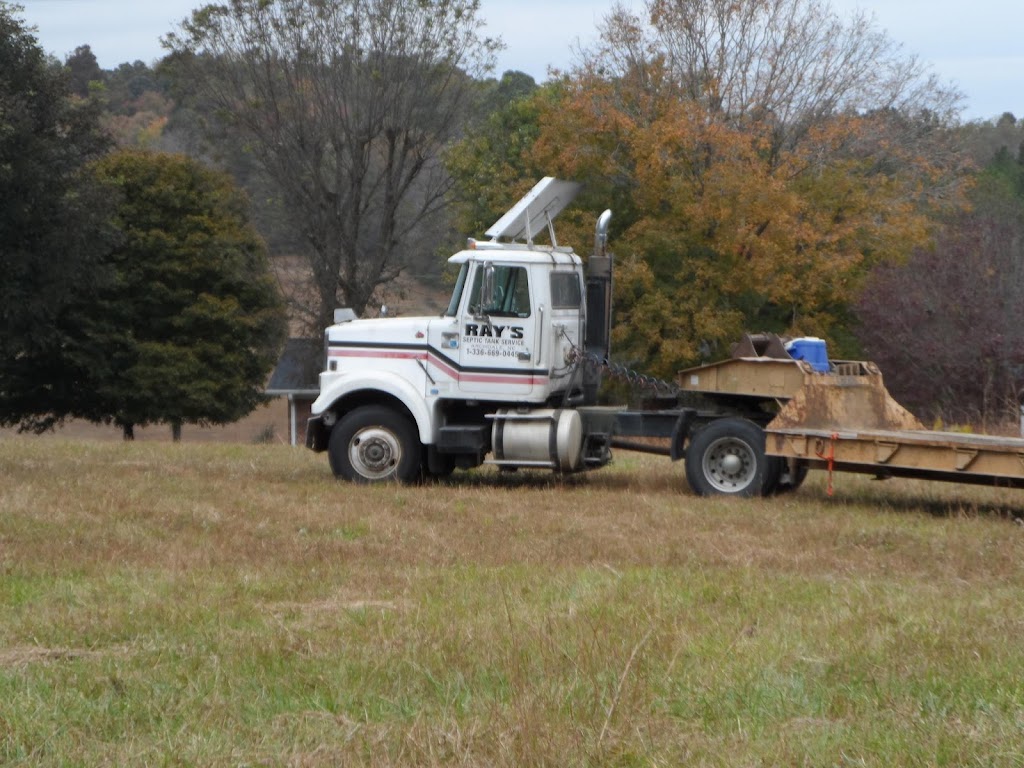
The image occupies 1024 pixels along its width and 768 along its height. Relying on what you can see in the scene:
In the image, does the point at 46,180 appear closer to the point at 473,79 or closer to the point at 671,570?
the point at 671,570

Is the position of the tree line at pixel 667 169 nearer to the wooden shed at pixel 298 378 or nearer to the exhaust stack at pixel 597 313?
the wooden shed at pixel 298 378

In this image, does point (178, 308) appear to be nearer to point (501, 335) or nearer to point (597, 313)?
point (597, 313)

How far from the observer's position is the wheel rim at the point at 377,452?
14680 millimetres

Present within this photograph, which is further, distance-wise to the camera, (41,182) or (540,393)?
(41,182)

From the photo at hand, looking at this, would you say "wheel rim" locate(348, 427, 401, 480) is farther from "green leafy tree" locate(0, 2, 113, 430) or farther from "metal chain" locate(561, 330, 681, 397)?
"green leafy tree" locate(0, 2, 113, 430)

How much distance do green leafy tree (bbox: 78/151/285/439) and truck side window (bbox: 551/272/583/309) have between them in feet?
83.4

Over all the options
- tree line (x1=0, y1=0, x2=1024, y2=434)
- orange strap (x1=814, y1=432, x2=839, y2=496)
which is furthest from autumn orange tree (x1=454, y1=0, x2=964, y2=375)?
orange strap (x1=814, y1=432, x2=839, y2=496)

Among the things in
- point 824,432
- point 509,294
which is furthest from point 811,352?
point 509,294

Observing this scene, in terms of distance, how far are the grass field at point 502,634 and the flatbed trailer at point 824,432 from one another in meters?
0.55

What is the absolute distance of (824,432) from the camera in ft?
42.0

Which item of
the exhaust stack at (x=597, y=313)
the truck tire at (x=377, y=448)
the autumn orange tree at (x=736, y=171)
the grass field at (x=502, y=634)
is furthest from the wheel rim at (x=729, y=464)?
the autumn orange tree at (x=736, y=171)

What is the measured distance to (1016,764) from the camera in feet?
15.6

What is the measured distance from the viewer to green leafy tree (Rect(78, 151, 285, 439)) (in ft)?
127

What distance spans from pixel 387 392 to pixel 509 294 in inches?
68.6
